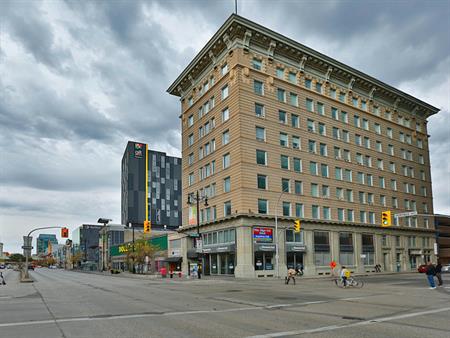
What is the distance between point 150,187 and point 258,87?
107 m

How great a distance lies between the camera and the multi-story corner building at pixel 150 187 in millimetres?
151375

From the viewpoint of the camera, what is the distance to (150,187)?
15538 centimetres

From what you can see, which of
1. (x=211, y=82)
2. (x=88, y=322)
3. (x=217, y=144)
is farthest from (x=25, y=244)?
(x=88, y=322)

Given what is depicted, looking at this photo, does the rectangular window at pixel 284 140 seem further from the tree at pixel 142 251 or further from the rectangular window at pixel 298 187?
the tree at pixel 142 251

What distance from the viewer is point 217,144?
55.9 metres

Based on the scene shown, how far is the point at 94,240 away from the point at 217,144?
135 metres

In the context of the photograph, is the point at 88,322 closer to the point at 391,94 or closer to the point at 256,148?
the point at 256,148

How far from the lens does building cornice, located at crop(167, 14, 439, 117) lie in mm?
52469

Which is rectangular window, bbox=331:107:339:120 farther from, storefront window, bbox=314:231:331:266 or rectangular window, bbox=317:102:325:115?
storefront window, bbox=314:231:331:266

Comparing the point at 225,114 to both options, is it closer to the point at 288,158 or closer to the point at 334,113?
the point at 288,158

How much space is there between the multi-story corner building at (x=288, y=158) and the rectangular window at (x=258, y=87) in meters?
0.18

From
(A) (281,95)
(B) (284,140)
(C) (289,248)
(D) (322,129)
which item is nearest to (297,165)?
(B) (284,140)

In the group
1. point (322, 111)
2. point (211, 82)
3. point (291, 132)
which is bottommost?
point (291, 132)

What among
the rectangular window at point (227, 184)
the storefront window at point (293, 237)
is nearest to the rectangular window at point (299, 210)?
the storefront window at point (293, 237)
